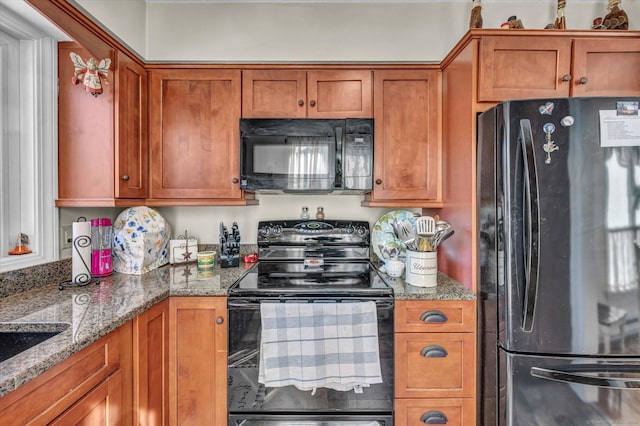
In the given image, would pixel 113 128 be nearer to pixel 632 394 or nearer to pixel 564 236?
pixel 564 236

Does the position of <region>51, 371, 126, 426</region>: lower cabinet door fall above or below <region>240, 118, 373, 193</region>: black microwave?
below

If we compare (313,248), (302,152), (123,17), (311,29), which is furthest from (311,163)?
(123,17)

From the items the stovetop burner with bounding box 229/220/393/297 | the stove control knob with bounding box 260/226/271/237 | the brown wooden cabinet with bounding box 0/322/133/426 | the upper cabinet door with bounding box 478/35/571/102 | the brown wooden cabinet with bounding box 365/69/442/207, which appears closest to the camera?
the brown wooden cabinet with bounding box 0/322/133/426

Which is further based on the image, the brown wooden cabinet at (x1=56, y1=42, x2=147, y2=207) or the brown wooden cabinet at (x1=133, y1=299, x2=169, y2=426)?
the brown wooden cabinet at (x1=56, y1=42, x2=147, y2=207)

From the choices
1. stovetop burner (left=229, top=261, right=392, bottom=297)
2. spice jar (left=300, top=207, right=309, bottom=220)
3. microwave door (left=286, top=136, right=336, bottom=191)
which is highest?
microwave door (left=286, top=136, right=336, bottom=191)

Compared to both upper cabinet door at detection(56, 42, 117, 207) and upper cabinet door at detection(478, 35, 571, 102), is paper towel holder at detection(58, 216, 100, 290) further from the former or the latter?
upper cabinet door at detection(478, 35, 571, 102)

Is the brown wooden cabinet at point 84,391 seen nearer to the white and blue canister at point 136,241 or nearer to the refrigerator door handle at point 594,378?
the white and blue canister at point 136,241

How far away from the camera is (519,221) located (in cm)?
132

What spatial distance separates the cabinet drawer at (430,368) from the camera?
1.53m

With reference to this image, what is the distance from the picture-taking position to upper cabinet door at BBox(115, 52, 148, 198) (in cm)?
170

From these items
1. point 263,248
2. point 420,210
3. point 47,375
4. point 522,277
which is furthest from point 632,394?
point 47,375

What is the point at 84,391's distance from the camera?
1019 millimetres

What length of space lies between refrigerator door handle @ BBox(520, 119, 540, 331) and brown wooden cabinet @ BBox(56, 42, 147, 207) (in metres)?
1.95

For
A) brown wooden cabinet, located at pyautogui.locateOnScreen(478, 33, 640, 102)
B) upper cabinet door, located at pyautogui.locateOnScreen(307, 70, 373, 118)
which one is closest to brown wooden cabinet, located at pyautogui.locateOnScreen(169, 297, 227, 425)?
upper cabinet door, located at pyautogui.locateOnScreen(307, 70, 373, 118)
